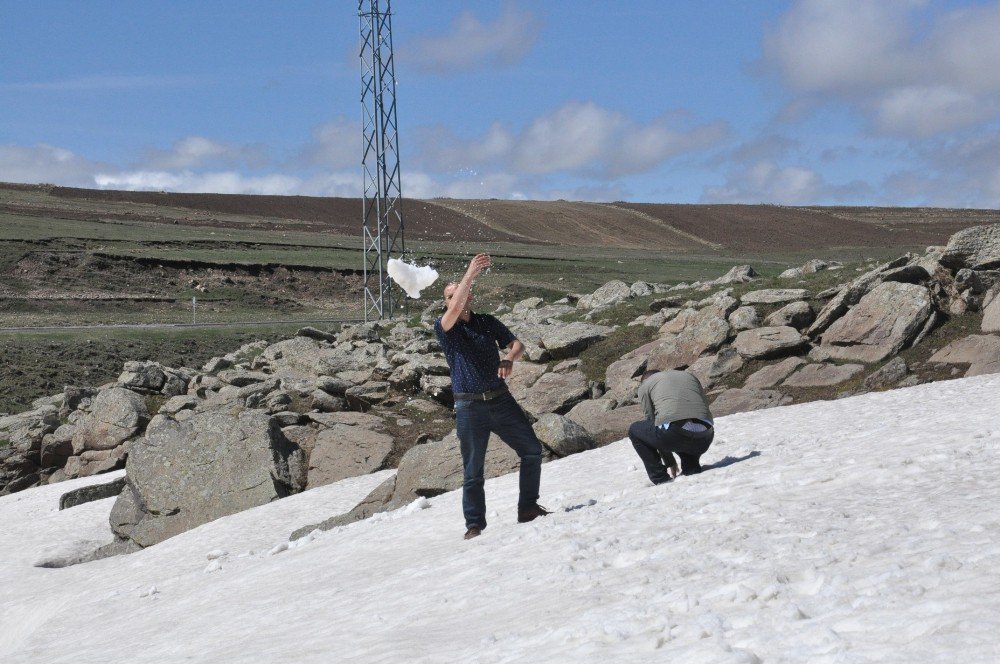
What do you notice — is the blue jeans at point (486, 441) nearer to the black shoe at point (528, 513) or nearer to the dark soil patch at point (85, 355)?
the black shoe at point (528, 513)

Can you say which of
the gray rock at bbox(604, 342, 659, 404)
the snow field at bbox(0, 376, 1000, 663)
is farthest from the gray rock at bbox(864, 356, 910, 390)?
the gray rock at bbox(604, 342, 659, 404)

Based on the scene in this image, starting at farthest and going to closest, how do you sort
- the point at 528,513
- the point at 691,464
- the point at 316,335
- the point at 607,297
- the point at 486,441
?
the point at 316,335 → the point at 607,297 → the point at 691,464 → the point at 528,513 → the point at 486,441

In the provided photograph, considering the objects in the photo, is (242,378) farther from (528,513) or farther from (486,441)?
(486,441)

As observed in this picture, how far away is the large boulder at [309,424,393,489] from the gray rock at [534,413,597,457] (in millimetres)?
3742

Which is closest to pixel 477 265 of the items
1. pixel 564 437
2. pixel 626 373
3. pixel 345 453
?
pixel 564 437

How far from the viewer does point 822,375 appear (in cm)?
1742

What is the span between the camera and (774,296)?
68.5ft

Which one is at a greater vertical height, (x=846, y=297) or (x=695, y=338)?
(x=846, y=297)

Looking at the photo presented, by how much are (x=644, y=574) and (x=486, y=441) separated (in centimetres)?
292

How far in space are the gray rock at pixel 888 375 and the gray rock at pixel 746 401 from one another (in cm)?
126

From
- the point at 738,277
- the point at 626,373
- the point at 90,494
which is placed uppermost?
the point at 738,277

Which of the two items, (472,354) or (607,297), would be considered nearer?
(472,354)

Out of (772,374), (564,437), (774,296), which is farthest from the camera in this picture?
(774,296)

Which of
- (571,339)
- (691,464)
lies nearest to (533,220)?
(571,339)
